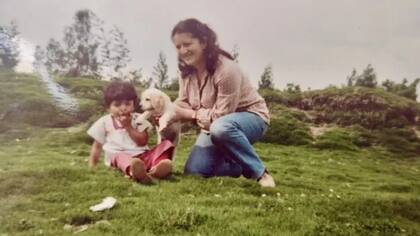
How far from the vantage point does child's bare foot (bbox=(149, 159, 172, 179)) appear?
427cm

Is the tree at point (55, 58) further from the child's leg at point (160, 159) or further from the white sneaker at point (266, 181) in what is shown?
the white sneaker at point (266, 181)

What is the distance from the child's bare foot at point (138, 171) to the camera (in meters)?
4.14

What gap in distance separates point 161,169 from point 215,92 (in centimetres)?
61

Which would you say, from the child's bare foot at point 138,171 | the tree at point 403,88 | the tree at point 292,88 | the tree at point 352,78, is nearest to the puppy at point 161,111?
the child's bare foot at point 138,171

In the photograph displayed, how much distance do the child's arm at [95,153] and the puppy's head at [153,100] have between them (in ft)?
1.38

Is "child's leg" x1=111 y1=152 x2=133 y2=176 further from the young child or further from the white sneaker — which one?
the white sneaker

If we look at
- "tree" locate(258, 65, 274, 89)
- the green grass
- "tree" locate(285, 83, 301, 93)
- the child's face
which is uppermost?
"tree" locate(258, 65, 274, 89)

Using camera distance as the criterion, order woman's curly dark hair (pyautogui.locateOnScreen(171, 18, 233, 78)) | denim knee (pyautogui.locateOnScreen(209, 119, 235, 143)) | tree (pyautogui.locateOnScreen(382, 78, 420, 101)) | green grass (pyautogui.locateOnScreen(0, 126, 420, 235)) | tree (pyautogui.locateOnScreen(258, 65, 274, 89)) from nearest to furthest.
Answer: green grass (pyautogui.locateOnScreen(0, 126, 420, 235)) < woman's curly dark hair (pyautogui.locateOnScreen(171, 18, 233, 78)) < denim knee (pyautogui.locateOnScreen(209, 119, 235, 143)) < tree (pyautogui.locateOnScreen(258, 65, 274, 89)) < tree (pyautogui.locateOnScreen(382, 78, 420, 101))

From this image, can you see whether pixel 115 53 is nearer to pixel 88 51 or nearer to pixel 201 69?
Result: pixel 88 51

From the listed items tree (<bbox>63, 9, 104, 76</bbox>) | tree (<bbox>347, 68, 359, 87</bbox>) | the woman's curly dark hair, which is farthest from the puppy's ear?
tree (<bbox>347, 68, 359, 87</bbox>)

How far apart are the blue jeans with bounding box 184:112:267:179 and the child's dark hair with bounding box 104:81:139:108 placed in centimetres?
55

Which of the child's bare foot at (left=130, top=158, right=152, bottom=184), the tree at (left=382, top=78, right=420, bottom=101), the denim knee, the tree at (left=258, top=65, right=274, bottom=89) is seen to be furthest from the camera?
the tree at (left=382, top=78, right=420, bottom=101)

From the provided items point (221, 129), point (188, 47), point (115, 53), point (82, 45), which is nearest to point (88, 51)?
point (82, 45)

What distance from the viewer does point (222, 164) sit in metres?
4.56
